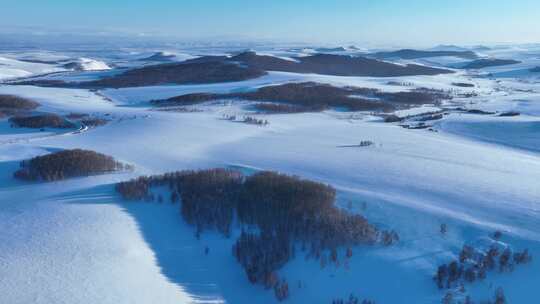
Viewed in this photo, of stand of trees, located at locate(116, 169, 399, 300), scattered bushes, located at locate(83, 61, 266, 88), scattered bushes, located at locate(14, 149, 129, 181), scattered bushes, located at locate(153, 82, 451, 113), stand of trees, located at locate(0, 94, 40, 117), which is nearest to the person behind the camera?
stand of trees, located at locate(116, 169, 399, 300)

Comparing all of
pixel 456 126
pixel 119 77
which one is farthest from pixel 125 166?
pixel 119 77

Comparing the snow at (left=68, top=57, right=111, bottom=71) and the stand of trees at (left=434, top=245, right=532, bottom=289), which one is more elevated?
the snow at (left=68, top=57, right=111, bottom=71)

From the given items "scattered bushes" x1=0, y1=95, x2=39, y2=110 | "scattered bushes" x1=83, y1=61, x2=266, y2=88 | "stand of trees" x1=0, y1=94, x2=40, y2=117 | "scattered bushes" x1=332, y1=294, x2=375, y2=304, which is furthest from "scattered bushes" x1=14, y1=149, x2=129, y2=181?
"scattered bushes" x1=83, y1=61, x2=266, y2=88

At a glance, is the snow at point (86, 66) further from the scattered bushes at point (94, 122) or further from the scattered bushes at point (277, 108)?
the scattered bushes at point (94, 122)

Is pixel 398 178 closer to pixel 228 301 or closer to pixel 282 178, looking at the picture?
pixel 282 178

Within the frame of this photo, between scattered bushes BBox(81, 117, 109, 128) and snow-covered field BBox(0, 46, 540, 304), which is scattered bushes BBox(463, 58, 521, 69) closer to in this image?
snow-covered field BBox(0, 46, 540, 304)

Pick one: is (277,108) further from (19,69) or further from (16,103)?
(19,69)
